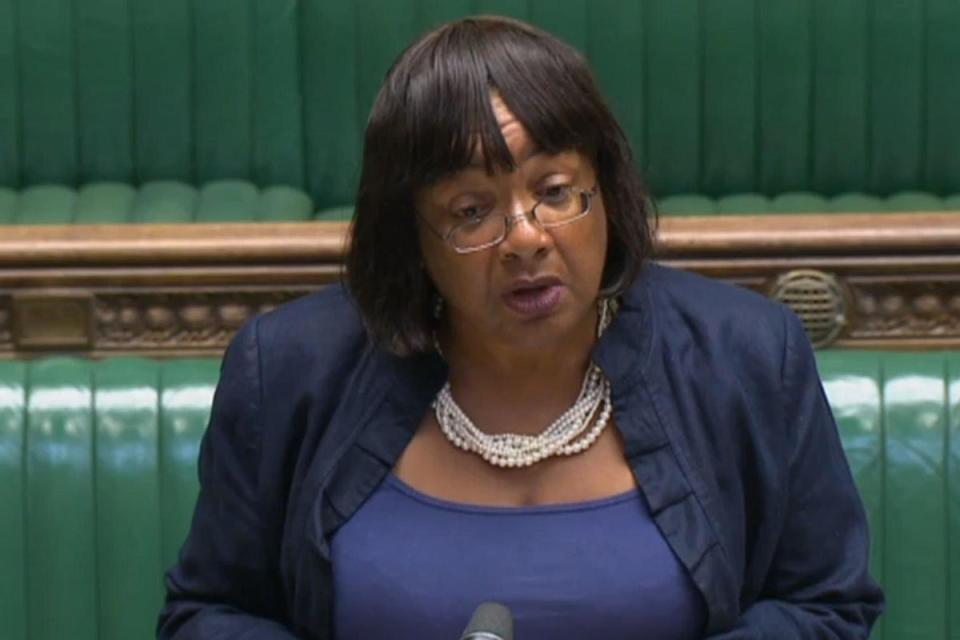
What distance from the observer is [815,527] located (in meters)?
1.43

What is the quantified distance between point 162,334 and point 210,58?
619mm

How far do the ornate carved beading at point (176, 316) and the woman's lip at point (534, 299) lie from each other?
81cm

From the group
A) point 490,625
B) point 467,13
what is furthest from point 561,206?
point 467,13

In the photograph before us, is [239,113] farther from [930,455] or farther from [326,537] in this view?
[326,537]

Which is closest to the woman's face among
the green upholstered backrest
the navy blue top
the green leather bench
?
the navy blue top

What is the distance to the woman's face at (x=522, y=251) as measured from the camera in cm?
135

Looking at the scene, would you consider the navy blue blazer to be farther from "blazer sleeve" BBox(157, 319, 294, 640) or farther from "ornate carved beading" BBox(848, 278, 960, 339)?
"ornate carved beading" BBox(848, 278, 960, 339)

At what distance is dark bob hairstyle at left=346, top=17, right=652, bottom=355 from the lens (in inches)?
52.9

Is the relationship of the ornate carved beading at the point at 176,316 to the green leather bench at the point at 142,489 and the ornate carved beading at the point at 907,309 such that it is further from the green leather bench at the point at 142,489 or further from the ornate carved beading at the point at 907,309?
the ornate carved beading at the point at 907,309

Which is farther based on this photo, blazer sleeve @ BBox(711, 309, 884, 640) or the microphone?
blazer sleeve @ BBox(711, 309, 884, 640)

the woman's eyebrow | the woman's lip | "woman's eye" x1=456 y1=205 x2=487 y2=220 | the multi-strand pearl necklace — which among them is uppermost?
the woman's eyebrow

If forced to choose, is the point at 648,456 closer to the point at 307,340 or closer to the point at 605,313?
the point at 605,313

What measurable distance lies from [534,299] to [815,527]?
24 cm

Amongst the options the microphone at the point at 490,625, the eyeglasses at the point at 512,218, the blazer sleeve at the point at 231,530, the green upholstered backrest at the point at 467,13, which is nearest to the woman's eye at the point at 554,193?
the eyeglasses at the point at 512,218
